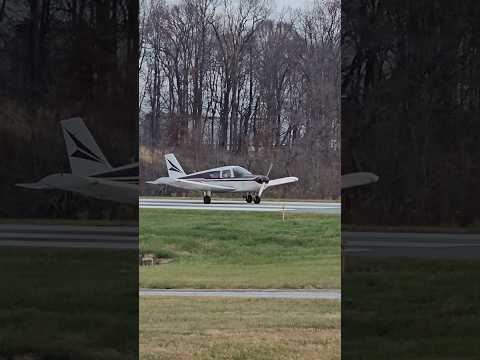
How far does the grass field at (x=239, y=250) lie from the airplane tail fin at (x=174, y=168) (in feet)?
1.47

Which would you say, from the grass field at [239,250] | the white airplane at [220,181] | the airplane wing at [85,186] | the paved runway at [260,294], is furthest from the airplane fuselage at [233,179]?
the airplane wing at [85,186]

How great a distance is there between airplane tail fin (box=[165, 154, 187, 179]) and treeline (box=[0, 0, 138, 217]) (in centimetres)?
296

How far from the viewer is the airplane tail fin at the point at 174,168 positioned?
7332 mm

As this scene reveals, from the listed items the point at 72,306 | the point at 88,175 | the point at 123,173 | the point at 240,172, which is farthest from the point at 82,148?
the point at 240,172

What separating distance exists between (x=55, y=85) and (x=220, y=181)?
2882mm

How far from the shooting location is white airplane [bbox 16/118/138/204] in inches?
170

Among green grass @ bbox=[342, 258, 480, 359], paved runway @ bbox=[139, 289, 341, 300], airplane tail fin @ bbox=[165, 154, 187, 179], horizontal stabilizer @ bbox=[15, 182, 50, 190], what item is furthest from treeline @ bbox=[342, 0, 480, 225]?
paved runway @ bbox=[139, 289, 341, 300]

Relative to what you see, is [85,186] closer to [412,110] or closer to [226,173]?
[412,110]

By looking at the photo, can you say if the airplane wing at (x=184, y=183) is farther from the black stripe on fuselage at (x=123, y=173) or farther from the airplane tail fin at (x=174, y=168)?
the black stripe on fuselage at (x=123, y=173)

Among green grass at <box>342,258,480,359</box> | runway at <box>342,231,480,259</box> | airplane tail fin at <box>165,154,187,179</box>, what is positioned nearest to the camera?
green grass at <box>342,258,480,359</box>

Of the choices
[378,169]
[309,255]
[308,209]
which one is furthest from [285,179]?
[378,169]

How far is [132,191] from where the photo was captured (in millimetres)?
4305

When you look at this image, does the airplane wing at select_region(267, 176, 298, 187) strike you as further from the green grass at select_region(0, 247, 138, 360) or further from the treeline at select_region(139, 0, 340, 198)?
the green grass at select_region(0, 247, 138, 360)

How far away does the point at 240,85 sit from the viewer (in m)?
7.63
